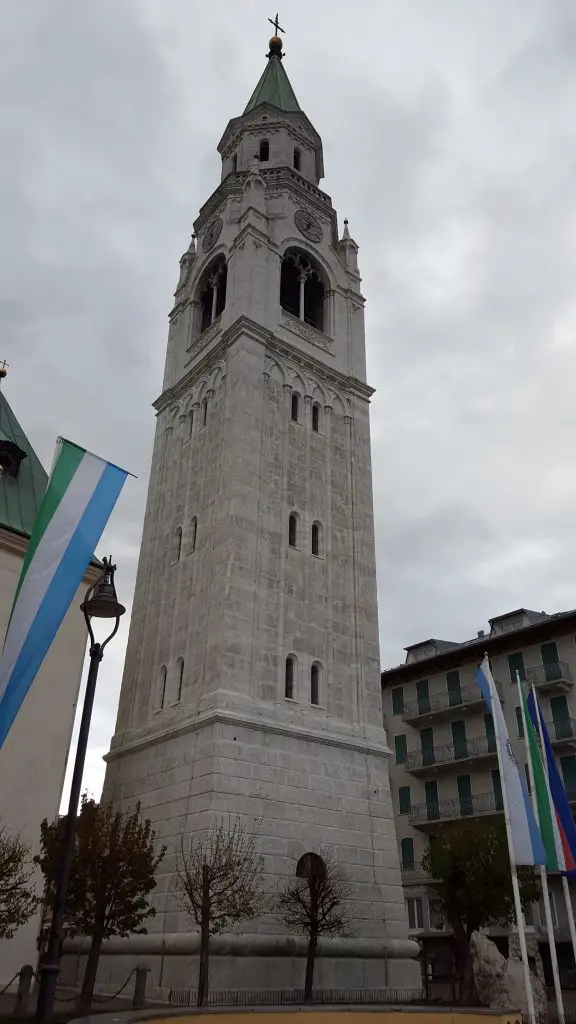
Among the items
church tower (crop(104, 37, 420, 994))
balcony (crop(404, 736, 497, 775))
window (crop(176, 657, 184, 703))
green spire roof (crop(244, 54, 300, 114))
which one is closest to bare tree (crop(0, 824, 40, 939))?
church tower (crop(104, 37, 420, 994))

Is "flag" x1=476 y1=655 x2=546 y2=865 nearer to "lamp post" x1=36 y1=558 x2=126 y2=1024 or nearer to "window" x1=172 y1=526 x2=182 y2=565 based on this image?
"lamp post" x1=36 y1=558 x2=126 y2=1024

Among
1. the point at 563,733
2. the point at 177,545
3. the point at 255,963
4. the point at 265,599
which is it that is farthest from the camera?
the point at 563,733

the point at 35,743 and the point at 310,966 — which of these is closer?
the point at 310,966

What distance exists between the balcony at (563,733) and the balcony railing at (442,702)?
175 inches

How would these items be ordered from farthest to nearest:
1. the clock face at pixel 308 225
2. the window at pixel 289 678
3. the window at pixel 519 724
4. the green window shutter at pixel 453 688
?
the green window shutter at pixel 453 688
the clock face at pixel 308 225
the window at pixel 519 724
the window at pixel 289 678

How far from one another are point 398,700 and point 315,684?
1947 centimetres

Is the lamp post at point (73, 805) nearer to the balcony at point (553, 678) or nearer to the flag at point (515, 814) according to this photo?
the flag at point (515, 814)

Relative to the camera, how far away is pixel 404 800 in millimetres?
44156

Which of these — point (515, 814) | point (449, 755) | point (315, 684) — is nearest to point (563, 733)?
point (449, 755)

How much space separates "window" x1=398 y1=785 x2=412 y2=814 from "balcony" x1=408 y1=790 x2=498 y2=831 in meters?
0.51

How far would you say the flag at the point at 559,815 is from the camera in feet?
74.0

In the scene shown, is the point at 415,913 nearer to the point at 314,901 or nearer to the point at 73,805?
the point at 314,901

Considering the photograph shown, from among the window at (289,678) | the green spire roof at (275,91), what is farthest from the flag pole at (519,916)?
the green spire roof at (275,91)

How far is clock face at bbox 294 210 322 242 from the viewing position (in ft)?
142
